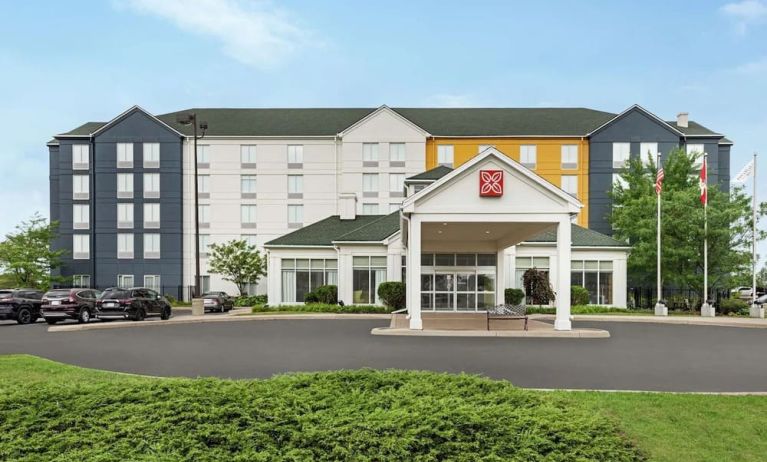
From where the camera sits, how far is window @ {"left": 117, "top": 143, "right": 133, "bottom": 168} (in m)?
47.1

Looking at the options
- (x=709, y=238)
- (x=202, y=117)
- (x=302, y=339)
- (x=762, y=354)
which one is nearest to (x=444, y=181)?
(x=302, y=339)

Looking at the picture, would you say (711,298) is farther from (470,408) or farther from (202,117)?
(202,117)

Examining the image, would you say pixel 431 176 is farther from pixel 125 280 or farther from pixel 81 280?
pixel 81 280

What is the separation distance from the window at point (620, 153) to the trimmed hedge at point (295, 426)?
1734 inches

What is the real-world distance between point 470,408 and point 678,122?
5118 centimetres

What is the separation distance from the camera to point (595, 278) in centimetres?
3447

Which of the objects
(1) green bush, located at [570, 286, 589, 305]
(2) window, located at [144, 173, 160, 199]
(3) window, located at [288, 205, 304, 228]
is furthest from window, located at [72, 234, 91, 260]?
(1) green bush, located at [570, 286, 589, 305]

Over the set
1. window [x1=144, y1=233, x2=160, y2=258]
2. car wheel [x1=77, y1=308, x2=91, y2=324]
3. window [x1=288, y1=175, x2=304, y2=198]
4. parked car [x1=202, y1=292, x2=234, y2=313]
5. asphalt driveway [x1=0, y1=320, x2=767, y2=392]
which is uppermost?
window [x1=288, y1=175, x2=304, y2=198]

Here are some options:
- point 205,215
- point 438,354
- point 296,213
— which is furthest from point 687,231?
point 205,215

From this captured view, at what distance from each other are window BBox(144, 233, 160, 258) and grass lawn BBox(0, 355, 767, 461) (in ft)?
144

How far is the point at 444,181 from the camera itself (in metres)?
20.9

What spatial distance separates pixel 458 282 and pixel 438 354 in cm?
1708

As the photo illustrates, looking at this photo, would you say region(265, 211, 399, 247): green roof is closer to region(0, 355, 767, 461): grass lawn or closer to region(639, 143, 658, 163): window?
region(639, 143, 658, 163): window

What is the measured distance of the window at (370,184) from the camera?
152ft
